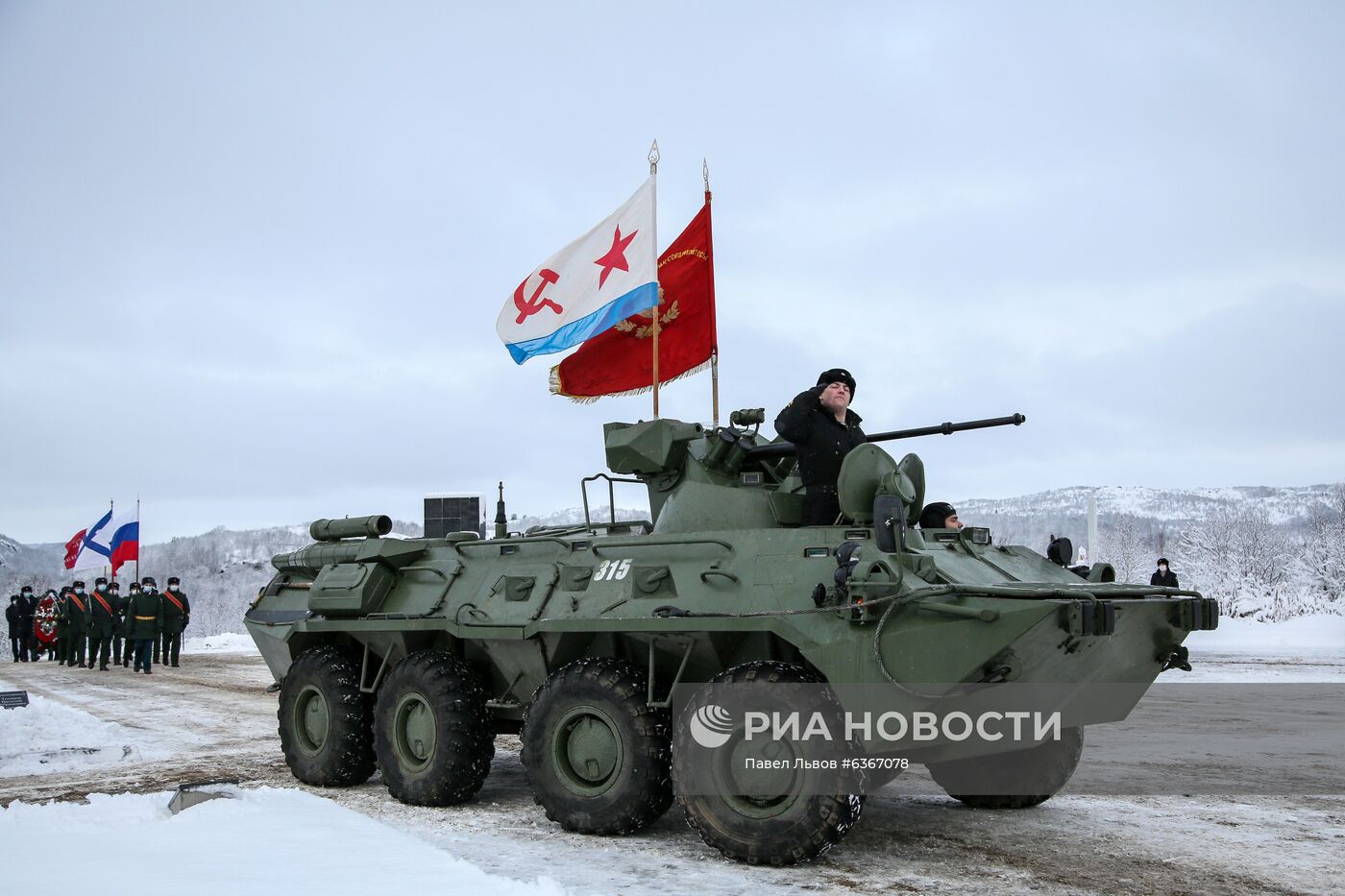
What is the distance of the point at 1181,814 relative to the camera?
8.73m

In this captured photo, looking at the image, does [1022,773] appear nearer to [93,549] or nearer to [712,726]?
[712,726]

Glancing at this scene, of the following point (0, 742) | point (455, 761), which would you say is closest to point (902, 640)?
point (455, 761)

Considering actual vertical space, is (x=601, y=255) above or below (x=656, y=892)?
above

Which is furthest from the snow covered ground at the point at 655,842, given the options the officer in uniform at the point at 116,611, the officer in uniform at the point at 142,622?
the officer in uniform at the point at 116,611

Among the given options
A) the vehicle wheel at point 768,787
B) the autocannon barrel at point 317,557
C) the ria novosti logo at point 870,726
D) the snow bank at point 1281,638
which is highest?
the autocannon barrel at point 317,557

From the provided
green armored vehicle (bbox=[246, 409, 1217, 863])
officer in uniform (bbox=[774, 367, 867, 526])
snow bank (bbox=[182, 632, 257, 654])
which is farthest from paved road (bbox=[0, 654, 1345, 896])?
snow bank (bbox=[182, 632, 257, 654])

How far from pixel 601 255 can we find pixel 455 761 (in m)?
5.55

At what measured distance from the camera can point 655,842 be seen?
26.0ft

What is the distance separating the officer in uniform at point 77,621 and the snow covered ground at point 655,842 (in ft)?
58.4

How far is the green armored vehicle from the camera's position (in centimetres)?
712

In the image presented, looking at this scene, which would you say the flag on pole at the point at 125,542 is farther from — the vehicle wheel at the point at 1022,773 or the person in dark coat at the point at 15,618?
the vehicle wheel at the point at 1022,773

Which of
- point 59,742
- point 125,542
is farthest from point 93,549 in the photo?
point 59,742

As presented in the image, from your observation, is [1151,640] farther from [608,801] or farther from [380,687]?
[380,687]

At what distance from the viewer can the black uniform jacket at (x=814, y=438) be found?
8.73 m
